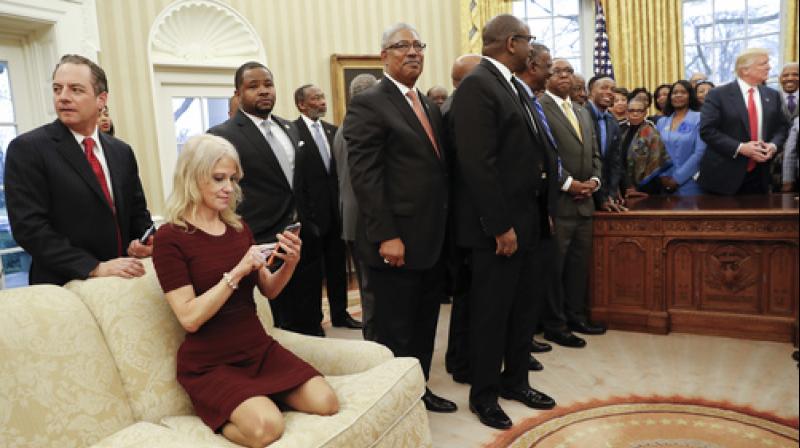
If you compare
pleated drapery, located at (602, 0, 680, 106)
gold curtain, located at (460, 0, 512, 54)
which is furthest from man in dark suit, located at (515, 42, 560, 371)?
pleated drapery, located at (602, 0, 680, 106)

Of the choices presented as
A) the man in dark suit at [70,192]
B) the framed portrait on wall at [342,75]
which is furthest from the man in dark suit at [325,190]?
the framed portrait on wall at [342,75]

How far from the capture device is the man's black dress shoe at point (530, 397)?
9.15ft

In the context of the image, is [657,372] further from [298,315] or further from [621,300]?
[298,315]

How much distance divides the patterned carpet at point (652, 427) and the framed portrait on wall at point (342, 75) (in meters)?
4.12

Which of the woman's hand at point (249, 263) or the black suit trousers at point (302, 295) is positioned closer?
the woman's hand at point (249, 263)

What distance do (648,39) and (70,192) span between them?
7066 millimetres

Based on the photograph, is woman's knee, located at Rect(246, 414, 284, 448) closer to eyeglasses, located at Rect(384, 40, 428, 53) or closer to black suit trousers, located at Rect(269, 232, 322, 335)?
eyeglasses, located at Rect(384, 40, 428, 53)

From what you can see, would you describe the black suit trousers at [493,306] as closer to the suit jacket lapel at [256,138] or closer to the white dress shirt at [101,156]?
the suit jacket lapel at [256,138]

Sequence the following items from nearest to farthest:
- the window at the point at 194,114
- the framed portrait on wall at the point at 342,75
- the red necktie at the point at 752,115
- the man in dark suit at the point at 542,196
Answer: the man in dark suit at the point at 542,196 < the red necktie at the point at 752,115 < the window at the point at 194,114 < the framed portrait on wall at the point at 342,75

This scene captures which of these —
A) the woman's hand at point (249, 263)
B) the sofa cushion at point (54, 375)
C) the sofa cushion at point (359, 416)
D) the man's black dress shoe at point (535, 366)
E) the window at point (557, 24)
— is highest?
the window at point (557, 24)

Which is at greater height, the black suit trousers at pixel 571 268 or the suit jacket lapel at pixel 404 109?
the suit jacket lapel at pixel 404 109

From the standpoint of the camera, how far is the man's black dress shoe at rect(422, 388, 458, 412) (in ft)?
9.17

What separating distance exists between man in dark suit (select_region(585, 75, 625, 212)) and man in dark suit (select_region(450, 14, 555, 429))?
1.44m

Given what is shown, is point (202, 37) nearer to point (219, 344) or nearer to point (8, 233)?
point (8, 233)
